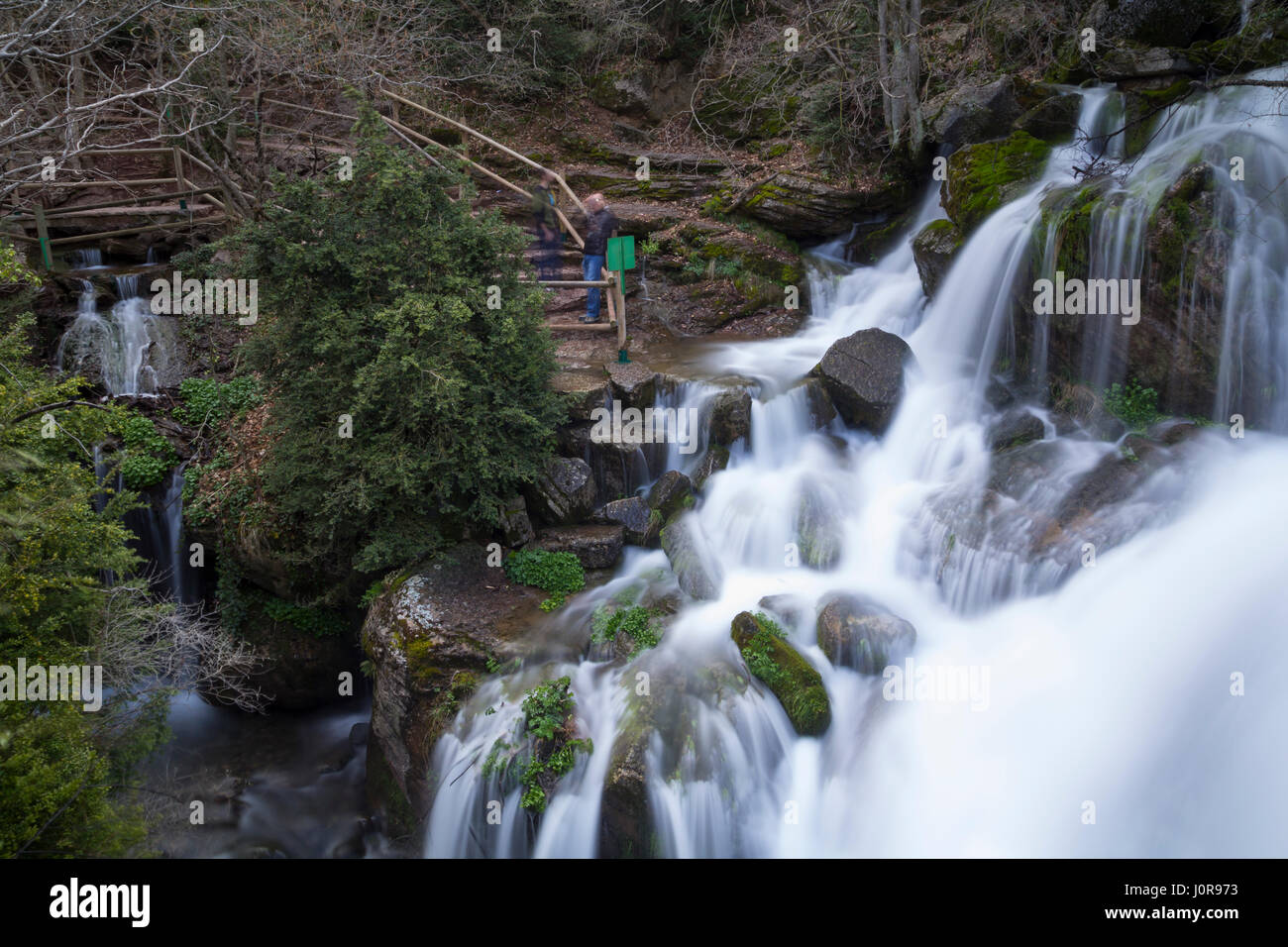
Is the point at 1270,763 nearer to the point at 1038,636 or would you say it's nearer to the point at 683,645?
the point at 1038,636

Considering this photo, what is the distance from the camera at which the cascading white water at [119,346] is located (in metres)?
10.7

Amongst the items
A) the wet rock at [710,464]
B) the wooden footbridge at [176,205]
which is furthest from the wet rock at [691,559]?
the wooden footbridge at [176,205]

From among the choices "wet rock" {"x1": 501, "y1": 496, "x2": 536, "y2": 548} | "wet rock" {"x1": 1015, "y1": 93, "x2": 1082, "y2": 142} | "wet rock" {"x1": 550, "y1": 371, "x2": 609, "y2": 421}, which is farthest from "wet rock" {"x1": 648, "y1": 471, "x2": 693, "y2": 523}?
"wet rock" {"x1": 1015, "y1": 93, "x2": 1082, "y2": 142}

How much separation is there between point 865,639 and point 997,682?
3.78 ft

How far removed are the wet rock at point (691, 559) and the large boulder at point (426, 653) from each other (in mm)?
1461

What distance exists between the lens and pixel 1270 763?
5559 mm

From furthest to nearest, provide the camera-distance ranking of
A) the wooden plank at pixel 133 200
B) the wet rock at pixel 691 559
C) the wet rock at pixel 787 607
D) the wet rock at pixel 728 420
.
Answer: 1. the wooden plank at pixel 133 200
2. the wet rock at pixel 728 420
3. the wet rock at pixel 691 559
4. the wet rock at pixel 787 607

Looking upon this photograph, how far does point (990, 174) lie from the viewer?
10742 mm

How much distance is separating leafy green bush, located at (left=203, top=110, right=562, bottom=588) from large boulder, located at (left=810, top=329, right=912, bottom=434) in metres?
3.76

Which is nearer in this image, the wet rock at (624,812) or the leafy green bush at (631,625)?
the wet rock at (624,812)

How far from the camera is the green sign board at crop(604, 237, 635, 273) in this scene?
10.5 metres

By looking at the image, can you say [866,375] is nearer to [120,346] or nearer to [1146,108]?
[1146,108]

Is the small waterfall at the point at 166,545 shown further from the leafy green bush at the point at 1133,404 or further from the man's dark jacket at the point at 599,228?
the leafy green bush at the point at 1133,404

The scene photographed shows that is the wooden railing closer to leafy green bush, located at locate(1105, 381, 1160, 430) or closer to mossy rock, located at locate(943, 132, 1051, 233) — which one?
mossy rock, located at locate(943, 132, 1051, 233)
